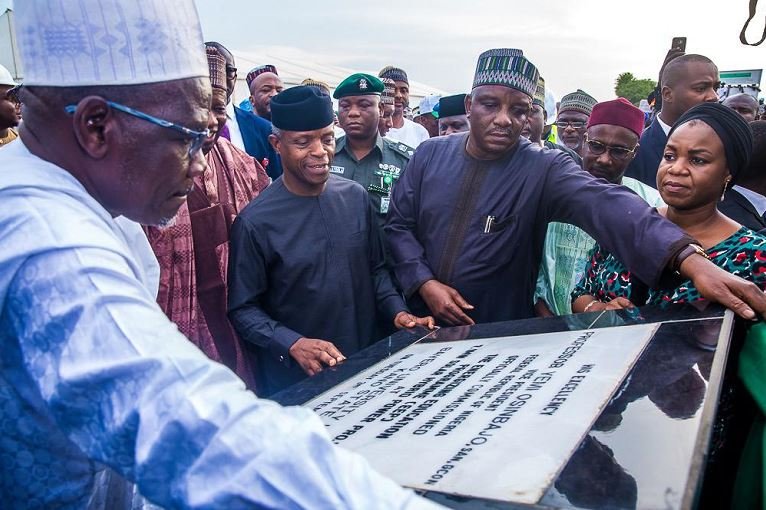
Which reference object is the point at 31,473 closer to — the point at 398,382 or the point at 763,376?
the point at 398,382

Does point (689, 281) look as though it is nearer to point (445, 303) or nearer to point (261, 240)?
point (445, 303)

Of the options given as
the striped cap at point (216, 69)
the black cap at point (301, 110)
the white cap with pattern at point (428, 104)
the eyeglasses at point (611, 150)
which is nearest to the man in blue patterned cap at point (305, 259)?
the black cap at point (301, 110)

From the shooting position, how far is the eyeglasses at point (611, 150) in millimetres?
3262

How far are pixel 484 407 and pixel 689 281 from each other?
1076 millimetres

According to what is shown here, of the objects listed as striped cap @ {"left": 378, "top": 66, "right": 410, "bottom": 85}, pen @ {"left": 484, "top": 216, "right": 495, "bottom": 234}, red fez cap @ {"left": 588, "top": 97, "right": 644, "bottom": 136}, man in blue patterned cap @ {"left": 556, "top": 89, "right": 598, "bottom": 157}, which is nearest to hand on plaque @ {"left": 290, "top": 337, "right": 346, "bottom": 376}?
pen @ {"left": 484, "top": 216, "right": 495, "bottom": 234}

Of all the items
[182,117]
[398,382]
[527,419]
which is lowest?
[398,382]

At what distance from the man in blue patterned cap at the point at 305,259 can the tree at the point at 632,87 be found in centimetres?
4408

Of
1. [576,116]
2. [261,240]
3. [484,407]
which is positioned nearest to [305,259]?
[261,240]

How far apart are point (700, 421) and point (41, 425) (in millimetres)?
1139

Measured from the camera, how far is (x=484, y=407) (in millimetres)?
1291

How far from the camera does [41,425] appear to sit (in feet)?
3.12

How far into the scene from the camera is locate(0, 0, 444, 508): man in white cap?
0.68 metres

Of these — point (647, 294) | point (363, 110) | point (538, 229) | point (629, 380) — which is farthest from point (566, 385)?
point (363, 110)

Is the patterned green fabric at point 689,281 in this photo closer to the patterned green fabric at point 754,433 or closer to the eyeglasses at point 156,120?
the patterned green fabric at point 754,433
